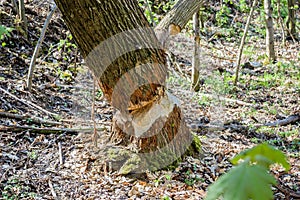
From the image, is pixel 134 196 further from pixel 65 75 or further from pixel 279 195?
pixel 65 75

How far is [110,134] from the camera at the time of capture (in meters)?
3.56

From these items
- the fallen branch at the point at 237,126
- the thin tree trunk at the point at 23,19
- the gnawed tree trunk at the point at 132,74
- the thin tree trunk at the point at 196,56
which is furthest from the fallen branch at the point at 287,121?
the thin tree trunk at the point at 23,19

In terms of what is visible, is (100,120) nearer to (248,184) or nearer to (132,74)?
(132,74)

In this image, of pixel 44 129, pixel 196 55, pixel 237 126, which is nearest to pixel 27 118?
pixel 44 129

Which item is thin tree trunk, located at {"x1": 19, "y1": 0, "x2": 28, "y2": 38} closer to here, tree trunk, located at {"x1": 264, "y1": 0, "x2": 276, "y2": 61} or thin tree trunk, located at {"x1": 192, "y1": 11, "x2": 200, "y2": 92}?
thin tree trunk, located at {"x1": 192, "y1": 11, "x2": 200, "y2": 92}

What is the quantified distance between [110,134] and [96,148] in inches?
7.1

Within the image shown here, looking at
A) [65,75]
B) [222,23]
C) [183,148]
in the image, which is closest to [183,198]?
[183,148]

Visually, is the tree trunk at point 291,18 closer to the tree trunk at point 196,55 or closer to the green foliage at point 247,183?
the tree trunk at point 196,55

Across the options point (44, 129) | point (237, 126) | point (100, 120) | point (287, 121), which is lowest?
point (287, 121)

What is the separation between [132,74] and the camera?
9.85ft

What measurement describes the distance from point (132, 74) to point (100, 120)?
155 centimetres

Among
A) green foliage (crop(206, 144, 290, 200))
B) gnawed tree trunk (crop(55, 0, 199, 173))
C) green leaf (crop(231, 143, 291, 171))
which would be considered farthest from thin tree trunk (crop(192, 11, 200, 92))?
green foliage (crop(206, 144, 290, 200))

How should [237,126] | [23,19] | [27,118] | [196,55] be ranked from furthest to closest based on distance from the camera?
1. [23,19]
2. [196,55]
3. [237,126]
4. [27,118]

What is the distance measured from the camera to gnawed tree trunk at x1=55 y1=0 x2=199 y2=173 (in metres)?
2.81
